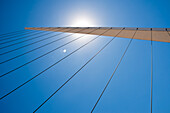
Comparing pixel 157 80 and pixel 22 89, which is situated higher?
pixel 157 80

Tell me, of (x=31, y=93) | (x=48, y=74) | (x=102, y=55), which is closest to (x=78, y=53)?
(x=102, y=55)

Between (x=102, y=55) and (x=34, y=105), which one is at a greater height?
(x=102, y=55)

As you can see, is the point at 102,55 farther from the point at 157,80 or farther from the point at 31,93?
the point at 31,93

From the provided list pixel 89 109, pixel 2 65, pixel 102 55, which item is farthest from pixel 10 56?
pixel 89 109

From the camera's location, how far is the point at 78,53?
4293 millimetres

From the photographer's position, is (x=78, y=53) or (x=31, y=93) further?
(x=78, y=53)

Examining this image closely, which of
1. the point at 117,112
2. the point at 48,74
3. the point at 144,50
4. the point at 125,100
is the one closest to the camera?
the point at 117,112

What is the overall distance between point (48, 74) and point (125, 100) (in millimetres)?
2209

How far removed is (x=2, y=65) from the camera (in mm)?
3820

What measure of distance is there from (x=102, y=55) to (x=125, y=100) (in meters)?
2.07

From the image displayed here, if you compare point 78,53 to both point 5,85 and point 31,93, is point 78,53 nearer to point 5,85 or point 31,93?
point 31,93

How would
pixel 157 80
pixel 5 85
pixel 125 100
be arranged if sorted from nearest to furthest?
1. pixel 125 100
2. pixel 157 80
3. pixel 5 85

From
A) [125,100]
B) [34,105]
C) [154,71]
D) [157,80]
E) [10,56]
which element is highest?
[10,56]

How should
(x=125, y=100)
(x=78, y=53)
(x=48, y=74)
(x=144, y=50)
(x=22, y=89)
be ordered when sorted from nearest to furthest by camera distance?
(x=125, y=100), (x=22, y=89), (x=48, y=74), (x=144, y=50), (x=78, y=53)
